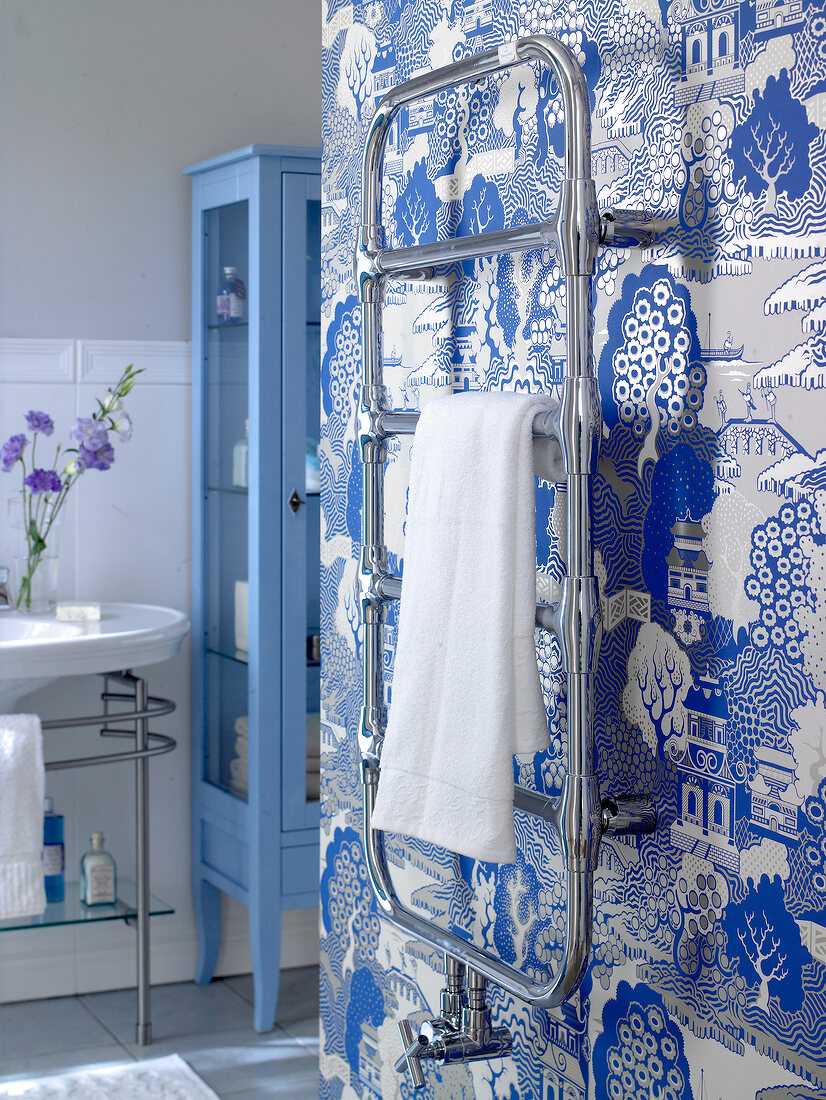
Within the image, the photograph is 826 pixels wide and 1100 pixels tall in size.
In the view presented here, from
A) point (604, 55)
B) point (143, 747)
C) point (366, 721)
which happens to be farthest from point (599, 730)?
point (143, 747)

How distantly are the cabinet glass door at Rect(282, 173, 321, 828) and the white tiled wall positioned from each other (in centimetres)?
36

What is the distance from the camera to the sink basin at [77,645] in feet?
7.00

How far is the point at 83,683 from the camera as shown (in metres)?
2.64

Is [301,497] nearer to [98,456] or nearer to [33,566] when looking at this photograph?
[98,456]

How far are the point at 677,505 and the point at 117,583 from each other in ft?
6.23

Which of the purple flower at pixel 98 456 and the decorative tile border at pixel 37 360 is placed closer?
the purple flower at pixel 98 456

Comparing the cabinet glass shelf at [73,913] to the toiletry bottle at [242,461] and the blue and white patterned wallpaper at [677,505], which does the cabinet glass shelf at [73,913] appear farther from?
the blue and white patterned wallpaper at [677,505]

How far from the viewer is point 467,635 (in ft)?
3.52

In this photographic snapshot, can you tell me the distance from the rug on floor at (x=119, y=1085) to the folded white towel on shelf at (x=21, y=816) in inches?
14.0

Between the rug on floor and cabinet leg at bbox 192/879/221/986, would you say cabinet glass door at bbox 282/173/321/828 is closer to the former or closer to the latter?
cabinet leg at bbox 192/879/221/986

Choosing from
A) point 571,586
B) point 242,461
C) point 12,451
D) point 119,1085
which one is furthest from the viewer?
point 242,461

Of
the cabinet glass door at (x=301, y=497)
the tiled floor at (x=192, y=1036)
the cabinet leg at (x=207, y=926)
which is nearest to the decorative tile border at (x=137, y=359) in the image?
the cabinet glass door at (x=301, y=497)

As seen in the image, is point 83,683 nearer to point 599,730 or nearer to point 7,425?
point 7,425

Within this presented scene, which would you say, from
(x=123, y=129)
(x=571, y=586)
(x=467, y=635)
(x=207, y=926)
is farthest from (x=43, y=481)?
(x=571, y=586)
